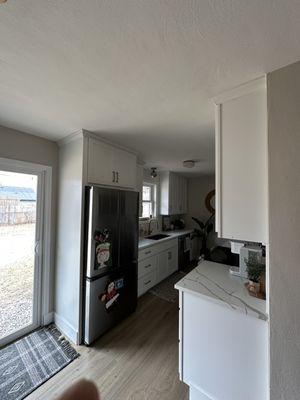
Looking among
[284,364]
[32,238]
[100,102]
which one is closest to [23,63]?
[100,102]

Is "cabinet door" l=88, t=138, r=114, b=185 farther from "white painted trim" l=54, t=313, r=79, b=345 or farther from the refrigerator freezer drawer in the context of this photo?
"white painted trim" l=54, t=313, r=79, b=345

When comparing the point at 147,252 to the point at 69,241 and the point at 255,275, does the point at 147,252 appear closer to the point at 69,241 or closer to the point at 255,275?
the point at 69,241

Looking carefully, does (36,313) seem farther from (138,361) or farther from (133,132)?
(133,132)

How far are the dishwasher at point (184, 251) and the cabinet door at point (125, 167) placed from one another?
2.11 m

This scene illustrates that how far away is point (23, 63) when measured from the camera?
3.39 ft

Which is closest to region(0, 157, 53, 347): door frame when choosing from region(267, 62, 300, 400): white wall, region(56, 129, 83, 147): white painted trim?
region(56, 129, 83, 147): white painted trim

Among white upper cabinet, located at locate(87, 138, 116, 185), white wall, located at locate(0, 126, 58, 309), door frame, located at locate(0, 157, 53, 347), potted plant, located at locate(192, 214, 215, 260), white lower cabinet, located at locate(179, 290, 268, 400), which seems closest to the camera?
white lower cabinet, located at locate(179, 290, 268, 400)

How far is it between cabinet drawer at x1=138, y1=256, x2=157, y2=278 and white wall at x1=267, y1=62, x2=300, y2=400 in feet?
6.86

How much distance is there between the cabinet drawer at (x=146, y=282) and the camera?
2900 mm

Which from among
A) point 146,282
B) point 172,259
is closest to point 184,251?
point 172,259

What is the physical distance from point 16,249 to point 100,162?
137 cm

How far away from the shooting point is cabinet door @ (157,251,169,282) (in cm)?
337

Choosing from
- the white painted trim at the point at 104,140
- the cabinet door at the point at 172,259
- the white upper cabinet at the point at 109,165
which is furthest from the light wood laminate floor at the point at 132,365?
the white painted trim at the point at 104,140

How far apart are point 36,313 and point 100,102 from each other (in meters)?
2.48
